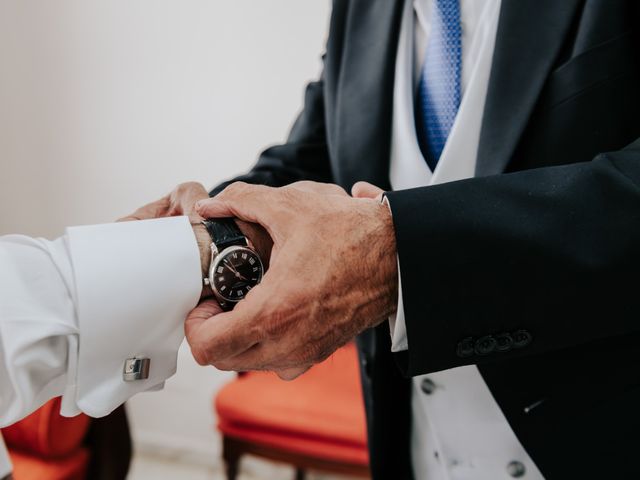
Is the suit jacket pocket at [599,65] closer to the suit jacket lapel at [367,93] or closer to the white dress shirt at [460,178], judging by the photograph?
the white dress shirt at [460,178]

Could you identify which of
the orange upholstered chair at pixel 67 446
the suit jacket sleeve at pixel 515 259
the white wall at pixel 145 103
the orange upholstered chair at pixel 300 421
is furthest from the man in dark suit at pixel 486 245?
the white wall at pixel 145 103

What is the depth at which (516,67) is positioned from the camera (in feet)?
2.63

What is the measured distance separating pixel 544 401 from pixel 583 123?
369mm

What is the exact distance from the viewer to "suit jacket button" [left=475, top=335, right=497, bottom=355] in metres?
0.60

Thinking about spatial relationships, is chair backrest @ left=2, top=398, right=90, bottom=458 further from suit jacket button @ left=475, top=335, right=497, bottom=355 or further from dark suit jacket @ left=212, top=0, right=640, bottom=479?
suit jacket button @ left=475, top=335, right=497, bottom=355

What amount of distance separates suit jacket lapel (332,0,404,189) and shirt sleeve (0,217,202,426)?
0.39 meters

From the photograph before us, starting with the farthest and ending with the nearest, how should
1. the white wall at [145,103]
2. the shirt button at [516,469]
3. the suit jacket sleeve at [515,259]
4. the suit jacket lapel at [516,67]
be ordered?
the white wall at [145,103]
the shirt button at [516,469]
the suit jacket lapel at [516,67]
the suit jacket sleeve at [515,259]

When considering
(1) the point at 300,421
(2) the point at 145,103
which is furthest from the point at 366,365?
(2) the point at 145,103

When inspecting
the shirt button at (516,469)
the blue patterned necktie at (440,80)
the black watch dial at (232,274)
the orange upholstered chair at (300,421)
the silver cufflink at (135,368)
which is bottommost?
the orange upholstered chair at (300,421)

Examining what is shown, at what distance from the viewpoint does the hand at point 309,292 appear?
0.58 metres

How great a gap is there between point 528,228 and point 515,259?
0.03 meters

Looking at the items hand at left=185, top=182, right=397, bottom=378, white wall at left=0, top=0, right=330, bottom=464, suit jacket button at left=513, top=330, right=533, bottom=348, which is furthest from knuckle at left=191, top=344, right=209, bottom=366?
white wall at left=0, top=0, right=330, bottom=464

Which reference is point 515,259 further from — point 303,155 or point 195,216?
point 303,155

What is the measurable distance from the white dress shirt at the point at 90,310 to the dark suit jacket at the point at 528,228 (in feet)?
0.91
